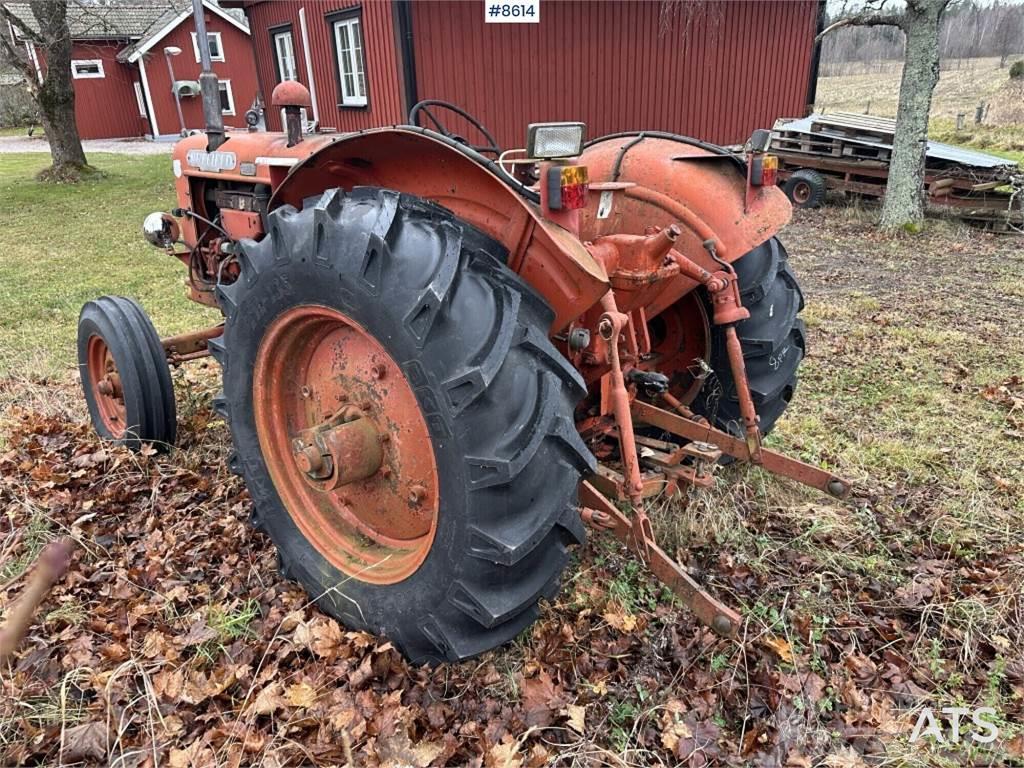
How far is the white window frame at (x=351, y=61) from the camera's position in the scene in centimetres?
1254

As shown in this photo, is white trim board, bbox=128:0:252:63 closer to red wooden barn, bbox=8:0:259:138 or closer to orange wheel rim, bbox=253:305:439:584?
red wooden barn, bbox=8:0:259:138

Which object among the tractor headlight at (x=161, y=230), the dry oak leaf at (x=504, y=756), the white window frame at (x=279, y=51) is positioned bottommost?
the dry oak leaf at (x=504, y=756)

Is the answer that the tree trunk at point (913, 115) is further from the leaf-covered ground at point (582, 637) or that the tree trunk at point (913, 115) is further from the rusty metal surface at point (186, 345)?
the rusty metal surface at point (186, 345)

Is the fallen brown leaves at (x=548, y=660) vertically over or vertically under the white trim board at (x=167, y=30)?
under

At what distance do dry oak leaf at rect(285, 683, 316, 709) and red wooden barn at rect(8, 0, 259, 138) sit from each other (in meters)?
27.5

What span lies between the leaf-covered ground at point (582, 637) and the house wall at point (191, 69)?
26937mm

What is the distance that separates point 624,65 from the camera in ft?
41.7

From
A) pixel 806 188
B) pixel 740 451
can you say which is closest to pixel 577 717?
pixel 740 451

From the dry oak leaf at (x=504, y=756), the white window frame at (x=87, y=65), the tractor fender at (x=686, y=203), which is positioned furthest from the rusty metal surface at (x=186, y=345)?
the white window frame at (x=87, y=65)

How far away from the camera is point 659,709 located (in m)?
2.13

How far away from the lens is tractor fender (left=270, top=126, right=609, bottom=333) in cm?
192

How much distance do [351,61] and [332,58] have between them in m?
0.60

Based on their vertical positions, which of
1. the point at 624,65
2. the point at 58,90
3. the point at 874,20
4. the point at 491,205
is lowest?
the point at 491,205

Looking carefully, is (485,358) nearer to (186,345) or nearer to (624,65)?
(186,345)
